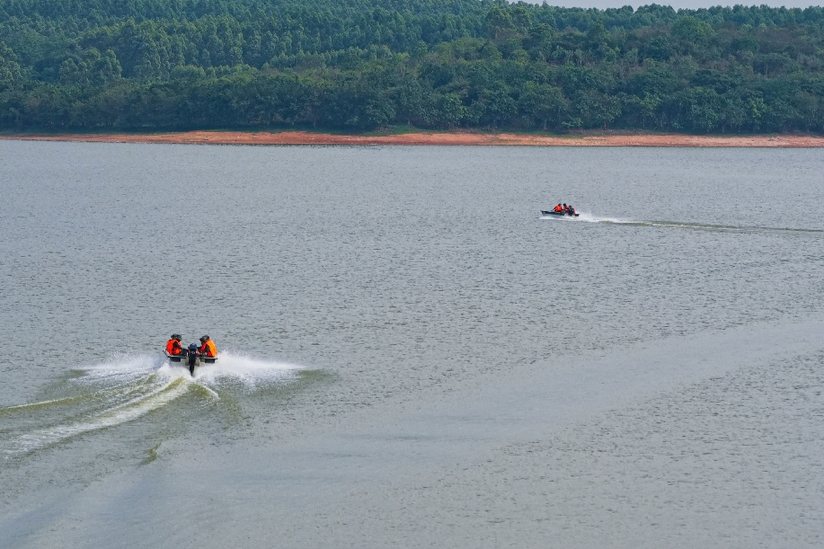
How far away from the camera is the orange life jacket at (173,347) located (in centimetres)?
4584

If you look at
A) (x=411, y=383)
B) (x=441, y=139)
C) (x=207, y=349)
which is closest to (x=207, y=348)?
→ (x=207, y=349)

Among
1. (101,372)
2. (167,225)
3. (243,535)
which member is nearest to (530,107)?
(167,225)

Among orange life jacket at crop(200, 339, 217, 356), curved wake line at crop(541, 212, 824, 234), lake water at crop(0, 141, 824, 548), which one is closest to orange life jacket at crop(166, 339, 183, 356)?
orange life jacket at crop(200, 339, 217, 356)

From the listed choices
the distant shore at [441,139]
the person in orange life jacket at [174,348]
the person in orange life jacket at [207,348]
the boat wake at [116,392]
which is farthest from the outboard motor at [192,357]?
the distant shore at [441,139]

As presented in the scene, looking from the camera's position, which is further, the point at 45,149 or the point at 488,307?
the point at 45,149

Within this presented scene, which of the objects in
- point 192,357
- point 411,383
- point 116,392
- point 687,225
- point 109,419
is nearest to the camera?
point 109,419

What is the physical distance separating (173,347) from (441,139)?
151 metres

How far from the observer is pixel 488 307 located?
194 ft

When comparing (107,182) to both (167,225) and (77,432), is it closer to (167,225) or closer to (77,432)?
(167,225)

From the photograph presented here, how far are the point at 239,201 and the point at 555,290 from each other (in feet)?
165

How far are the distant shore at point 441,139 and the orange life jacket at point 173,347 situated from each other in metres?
147

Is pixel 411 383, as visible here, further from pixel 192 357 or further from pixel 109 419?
pixel 109 419

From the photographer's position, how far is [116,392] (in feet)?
140

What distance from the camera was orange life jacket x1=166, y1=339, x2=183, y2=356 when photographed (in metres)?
45.8
